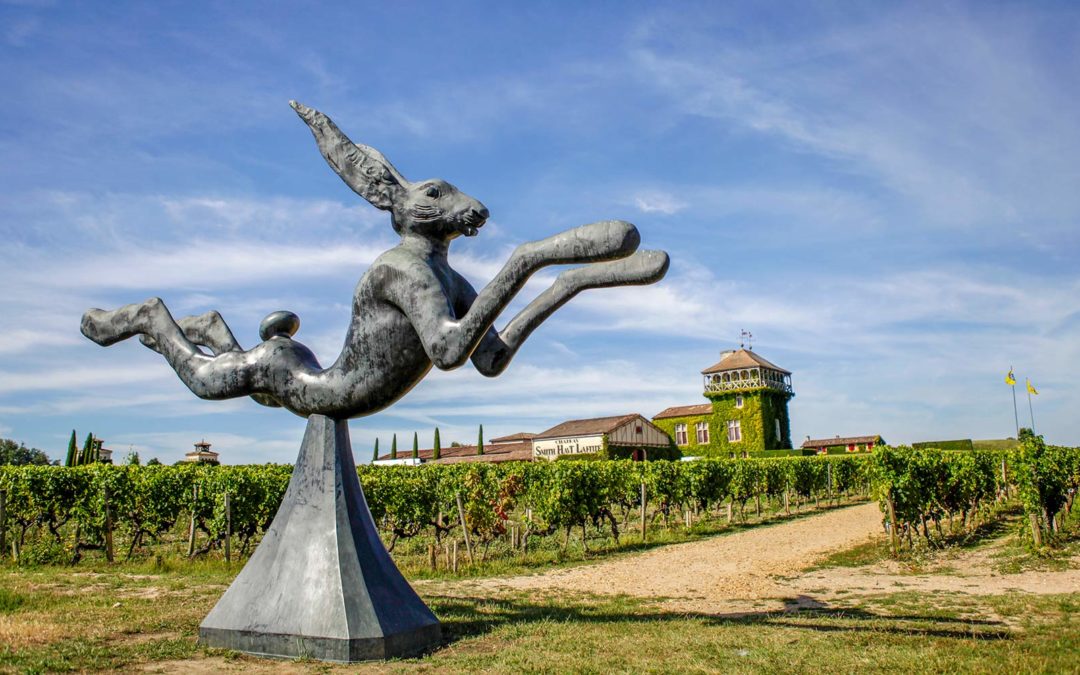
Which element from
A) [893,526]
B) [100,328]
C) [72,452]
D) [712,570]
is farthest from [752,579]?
[72,452]

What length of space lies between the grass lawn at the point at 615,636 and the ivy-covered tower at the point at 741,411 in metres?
39.2

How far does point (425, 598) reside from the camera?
341 inches

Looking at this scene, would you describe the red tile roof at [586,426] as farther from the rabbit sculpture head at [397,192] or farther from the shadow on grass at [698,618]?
the rabbit sculpture head at [397,192]

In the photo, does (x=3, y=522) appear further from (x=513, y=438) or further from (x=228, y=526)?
(x=513, y=438)

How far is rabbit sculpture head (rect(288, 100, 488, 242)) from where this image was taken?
17.8ft

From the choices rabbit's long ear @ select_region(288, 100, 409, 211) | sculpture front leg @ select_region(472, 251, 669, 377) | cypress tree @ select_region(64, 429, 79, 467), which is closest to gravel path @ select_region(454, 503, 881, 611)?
sculpture front leg @ select_region(472, 251, 669, 377)

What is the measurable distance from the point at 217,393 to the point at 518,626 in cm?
333

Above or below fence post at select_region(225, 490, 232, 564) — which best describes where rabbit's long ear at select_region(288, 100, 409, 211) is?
above

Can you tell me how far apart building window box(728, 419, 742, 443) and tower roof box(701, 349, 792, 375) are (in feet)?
11.7

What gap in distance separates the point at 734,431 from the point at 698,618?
42.6 metres

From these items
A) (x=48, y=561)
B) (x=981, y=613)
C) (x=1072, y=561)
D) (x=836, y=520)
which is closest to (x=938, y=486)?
(x=1072, y=561)

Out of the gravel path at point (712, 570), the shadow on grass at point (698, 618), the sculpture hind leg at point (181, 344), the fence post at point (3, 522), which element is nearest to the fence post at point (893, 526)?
the gravel path at point (712, 570)

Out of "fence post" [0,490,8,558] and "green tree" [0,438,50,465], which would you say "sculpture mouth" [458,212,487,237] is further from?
"green tree" [0,438,50,465]

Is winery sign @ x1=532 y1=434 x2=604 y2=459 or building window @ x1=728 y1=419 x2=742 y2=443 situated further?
building window @ x1=728 y1=419 x2=742 y2=443
